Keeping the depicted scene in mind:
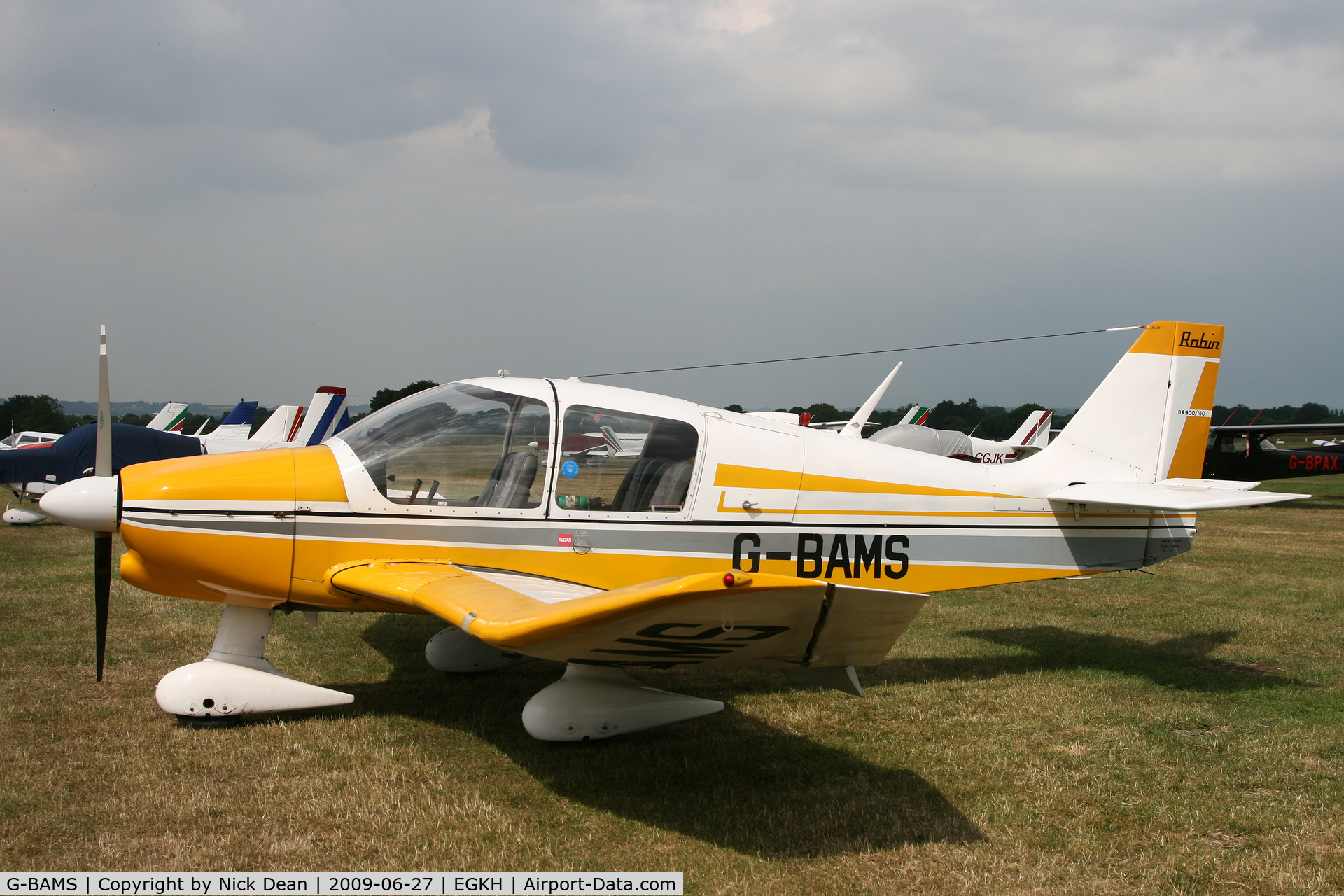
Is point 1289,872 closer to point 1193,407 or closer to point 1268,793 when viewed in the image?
point 1268,793

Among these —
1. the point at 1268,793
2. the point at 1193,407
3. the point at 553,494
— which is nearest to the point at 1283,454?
the point at 1193,407

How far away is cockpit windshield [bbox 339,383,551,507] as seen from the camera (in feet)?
15.6

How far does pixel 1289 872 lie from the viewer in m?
3.27

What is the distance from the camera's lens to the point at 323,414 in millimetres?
21297

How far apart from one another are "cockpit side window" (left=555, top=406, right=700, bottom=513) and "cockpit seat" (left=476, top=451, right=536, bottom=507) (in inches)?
7.2

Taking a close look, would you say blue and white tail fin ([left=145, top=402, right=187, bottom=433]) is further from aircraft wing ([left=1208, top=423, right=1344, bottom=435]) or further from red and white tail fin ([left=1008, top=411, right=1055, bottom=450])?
aircraft wing ([left=1208, top=423, right=1344, bottom=435])

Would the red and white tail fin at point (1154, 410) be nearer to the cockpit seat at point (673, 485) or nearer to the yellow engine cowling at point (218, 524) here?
the cockpit seat at point (673, 485)

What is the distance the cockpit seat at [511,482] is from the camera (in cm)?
479

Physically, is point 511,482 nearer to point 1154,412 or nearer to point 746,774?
point 746,774

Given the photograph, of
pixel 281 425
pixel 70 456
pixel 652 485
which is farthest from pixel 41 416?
pixel 652 485

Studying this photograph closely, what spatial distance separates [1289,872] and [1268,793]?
823 mm

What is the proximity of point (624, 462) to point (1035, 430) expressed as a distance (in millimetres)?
28376

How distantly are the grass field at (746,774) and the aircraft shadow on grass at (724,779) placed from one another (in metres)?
0.02
